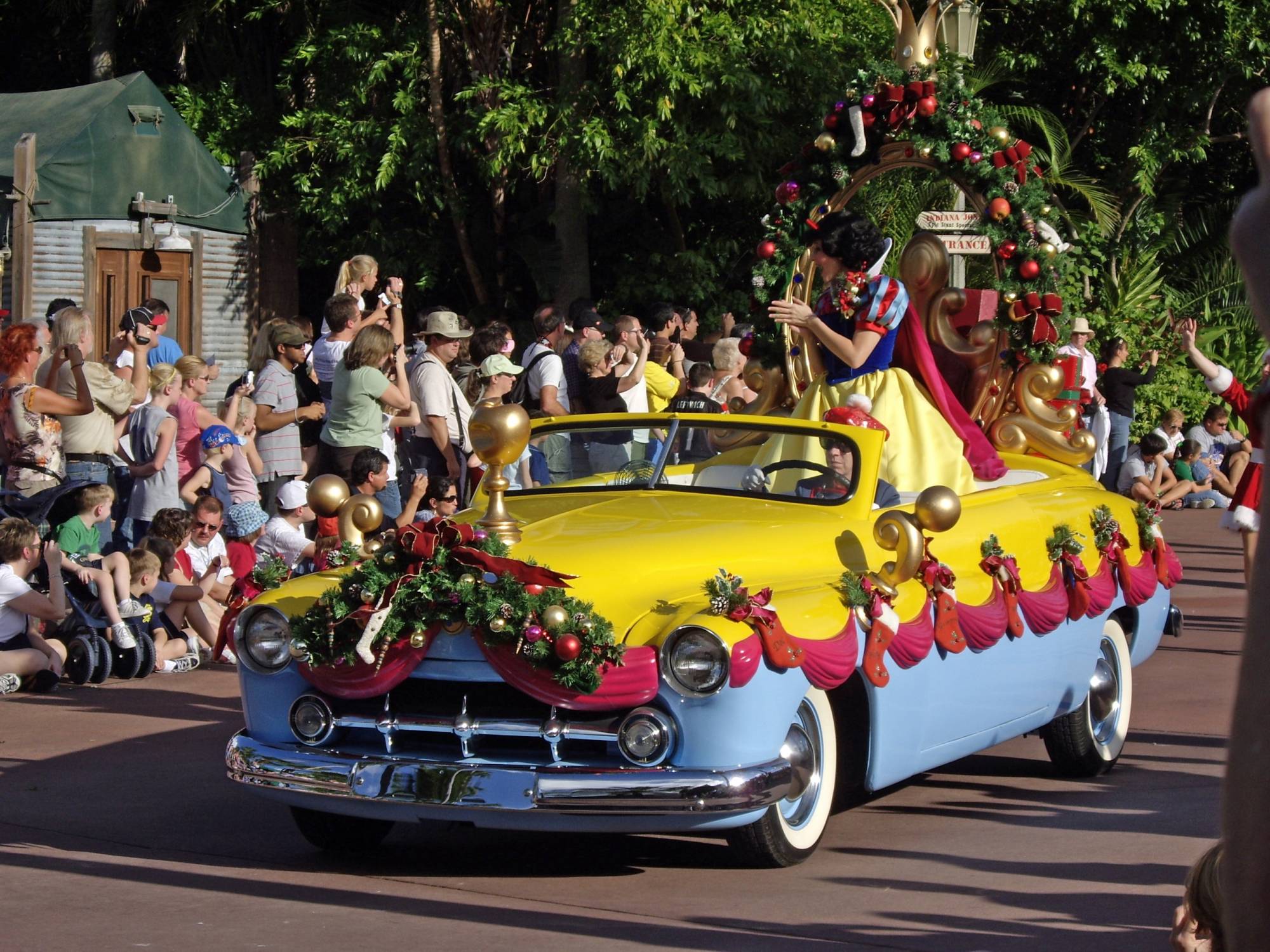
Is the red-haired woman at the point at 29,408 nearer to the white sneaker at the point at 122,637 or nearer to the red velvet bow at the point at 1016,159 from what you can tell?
the white sneaker at the point at 122,637

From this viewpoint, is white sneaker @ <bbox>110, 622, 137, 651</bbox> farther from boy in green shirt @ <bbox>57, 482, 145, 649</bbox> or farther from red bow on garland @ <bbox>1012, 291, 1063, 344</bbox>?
red bow on garland @ <bbox>1012, 291, 1063, 344</bbox>

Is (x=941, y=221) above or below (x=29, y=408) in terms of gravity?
above

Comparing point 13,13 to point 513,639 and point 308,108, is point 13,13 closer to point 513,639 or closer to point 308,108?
point 308,108

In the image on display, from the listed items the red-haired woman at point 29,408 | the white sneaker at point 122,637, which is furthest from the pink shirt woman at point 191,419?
the white sneaker at point 122,637

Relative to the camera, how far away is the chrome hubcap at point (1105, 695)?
7.40m

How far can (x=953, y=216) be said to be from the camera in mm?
11312

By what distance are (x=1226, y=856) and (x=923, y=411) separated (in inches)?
260

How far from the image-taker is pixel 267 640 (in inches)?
233

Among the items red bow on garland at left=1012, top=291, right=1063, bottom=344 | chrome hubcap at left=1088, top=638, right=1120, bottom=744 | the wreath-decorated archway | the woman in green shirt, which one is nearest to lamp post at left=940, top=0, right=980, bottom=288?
the wreath-decorated archway

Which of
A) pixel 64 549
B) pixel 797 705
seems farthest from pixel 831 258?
pixel 64 549

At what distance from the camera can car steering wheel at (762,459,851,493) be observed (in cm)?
662

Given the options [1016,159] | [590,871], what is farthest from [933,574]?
[1016,159]

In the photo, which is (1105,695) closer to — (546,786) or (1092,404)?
(546,786)

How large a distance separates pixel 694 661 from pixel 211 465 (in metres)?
6.29
